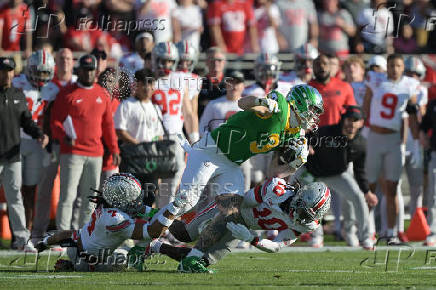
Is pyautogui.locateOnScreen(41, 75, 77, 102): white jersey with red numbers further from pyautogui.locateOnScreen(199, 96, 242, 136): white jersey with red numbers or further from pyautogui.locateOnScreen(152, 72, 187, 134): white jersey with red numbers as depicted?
pyautogui.locateOnScreen(199, 96, 242, 136): white jersey with red numbers

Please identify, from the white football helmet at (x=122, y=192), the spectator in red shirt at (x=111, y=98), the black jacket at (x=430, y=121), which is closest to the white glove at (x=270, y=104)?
the white football helmet at (x=122, y=192)

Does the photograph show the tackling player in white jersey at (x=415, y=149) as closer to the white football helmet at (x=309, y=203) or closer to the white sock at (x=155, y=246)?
the white football helmet at (x=309, y=203)

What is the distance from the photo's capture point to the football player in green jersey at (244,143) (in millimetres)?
9148

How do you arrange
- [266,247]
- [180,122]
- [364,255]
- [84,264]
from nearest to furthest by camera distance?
[266,247]
[84,264]
[364,255]
[180,122]

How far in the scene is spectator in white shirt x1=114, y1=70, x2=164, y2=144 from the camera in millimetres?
12070

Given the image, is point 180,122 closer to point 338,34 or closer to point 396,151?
point 396,151

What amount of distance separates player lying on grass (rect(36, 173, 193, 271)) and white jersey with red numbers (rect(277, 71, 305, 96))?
4.22m

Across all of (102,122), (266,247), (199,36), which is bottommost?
(266,247)

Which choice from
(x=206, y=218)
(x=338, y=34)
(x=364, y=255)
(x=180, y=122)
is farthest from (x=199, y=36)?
(x=206, y=218)

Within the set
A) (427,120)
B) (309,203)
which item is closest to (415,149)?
(427,120)

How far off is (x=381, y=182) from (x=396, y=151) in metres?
0.81

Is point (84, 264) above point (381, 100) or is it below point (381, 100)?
below

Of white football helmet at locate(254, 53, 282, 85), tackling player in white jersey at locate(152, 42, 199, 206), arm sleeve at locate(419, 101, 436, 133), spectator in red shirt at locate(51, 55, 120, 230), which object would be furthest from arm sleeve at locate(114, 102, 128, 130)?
arm sleeve at locate(419, 101, 436, 133)

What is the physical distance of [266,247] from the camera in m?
8.66
